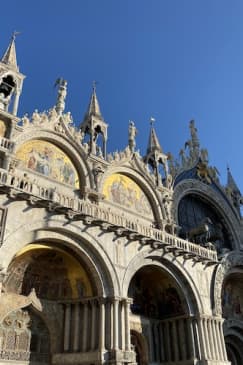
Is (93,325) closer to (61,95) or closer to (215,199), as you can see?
(61,95)

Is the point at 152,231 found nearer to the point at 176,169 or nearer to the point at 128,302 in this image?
the point at 128,302

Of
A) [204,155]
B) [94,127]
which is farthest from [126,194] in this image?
[204,155]

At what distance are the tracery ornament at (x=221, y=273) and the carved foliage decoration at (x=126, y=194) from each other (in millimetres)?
4753

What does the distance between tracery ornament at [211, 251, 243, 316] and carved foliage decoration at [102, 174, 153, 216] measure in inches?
187

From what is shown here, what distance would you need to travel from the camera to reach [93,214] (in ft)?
46.9

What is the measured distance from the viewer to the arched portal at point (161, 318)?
16.1 meters

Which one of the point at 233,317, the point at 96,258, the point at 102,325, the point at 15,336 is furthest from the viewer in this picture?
the point at 233,317

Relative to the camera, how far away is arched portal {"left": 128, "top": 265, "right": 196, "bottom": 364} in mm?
16094

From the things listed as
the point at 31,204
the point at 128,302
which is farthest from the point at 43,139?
the point at 128,302

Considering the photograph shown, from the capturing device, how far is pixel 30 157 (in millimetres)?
15695

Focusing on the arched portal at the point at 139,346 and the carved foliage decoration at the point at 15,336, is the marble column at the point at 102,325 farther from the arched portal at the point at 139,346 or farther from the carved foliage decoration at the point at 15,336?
the arched portal at the point at 139,346

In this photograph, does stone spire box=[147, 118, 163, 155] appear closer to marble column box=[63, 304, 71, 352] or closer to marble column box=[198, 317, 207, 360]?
marble column box=[198, 317, 207, 360]

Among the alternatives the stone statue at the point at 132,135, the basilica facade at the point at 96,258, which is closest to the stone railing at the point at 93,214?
the basilica facade at the point at 96,258

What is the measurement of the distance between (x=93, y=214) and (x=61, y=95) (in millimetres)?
7385
